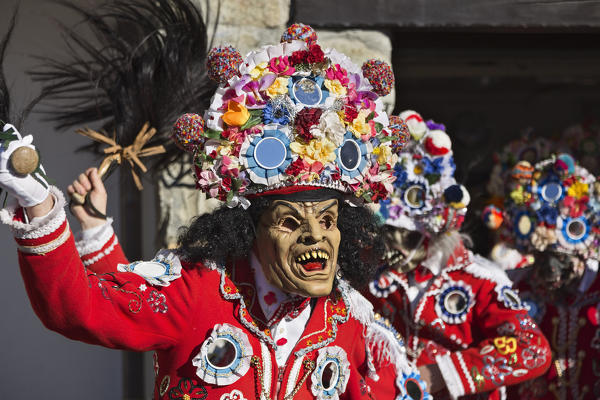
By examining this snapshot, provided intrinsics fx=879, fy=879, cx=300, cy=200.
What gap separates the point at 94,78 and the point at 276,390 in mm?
1489

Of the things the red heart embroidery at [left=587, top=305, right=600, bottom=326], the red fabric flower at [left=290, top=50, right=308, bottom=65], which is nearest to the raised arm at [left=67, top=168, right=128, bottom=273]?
the red fabric flower at [left=290, top=50, right=308, bottom=65]

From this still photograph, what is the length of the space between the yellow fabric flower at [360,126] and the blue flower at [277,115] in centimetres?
21

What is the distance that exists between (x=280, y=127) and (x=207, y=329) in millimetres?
636

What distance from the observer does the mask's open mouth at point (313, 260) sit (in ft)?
8.46

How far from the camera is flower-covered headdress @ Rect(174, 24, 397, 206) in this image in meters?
2.58

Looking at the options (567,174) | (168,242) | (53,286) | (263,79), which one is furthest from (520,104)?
(53,286)

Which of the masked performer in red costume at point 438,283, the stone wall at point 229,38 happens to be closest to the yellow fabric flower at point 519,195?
the masked performer in red costume at point 438,283

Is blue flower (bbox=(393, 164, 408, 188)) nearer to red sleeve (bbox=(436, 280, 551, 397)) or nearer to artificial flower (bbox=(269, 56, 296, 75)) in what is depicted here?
red sleeve (bbox=(436, 280, 551, 397))

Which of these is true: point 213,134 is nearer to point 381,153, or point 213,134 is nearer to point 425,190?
point 381,153

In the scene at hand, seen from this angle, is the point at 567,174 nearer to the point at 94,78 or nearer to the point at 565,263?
the point at 565,263

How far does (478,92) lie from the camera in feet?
22.1

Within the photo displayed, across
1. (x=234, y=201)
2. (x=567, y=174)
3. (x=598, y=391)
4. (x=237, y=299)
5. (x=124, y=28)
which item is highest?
(x=124, y=28)

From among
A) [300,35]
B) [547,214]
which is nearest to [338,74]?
[300,35]

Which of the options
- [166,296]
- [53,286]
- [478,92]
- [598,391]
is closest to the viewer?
[53,286]
